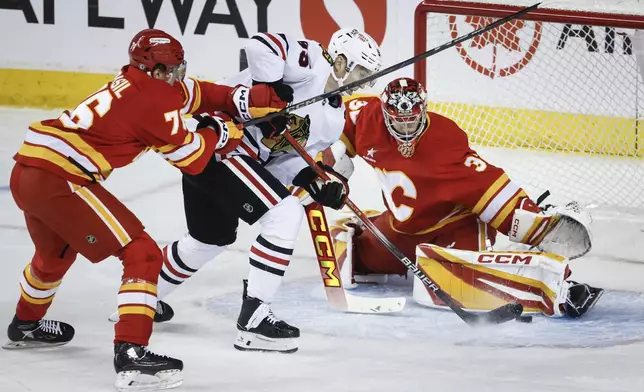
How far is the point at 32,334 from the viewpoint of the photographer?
3.14 meters

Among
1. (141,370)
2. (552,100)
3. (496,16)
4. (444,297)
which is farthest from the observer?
(552,100)

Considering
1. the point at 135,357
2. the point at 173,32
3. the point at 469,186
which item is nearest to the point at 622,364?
the point at 469,186

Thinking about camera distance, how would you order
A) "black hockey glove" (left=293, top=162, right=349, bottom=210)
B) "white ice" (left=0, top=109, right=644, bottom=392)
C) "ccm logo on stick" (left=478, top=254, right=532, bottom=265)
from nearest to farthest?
1. "white ice" (left=0, top=109, right=644, bottom=392)
2. "black hockey glove" (left=293, top=162, right=349, bottom=210)
3. "ccm logo on stick" (left=478, top=254, right=532, bottom=265)

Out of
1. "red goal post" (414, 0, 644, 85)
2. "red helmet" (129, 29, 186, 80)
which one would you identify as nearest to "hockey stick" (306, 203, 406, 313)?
"red helmet" (129, 29, 186, 80)

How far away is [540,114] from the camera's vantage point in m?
5.50

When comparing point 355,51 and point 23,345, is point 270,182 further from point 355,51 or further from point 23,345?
point 23,345

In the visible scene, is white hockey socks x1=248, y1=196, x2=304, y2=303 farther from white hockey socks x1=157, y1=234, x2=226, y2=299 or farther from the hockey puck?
the hockey puck

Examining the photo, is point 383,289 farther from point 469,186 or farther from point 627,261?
point 627,261

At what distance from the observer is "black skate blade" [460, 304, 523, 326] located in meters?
3.51

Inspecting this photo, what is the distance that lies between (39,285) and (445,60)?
9.39 ft

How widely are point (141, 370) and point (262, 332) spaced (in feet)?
1.66

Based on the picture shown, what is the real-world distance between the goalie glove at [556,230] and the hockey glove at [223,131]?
108 centimetres

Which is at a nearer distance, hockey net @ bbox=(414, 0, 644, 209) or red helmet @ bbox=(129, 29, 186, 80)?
red helmet @ bbox=(129, 29, 186, 80)

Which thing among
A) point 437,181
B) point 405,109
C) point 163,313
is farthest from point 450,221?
point 163,313
